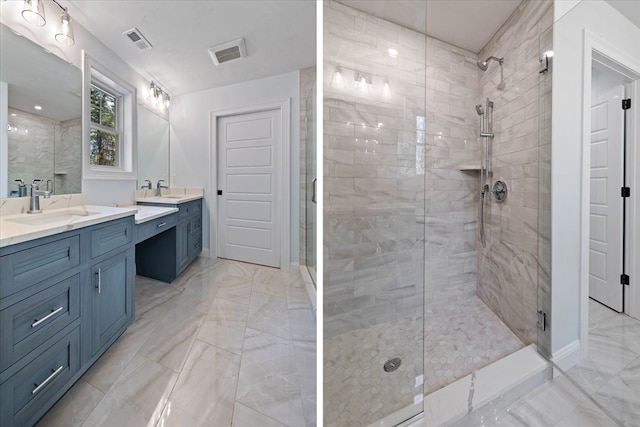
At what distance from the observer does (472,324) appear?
4.84 ft

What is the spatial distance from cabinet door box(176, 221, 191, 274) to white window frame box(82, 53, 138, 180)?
631mm

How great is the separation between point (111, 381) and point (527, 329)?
2.16 m

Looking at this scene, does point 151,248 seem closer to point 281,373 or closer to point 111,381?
point 111,381

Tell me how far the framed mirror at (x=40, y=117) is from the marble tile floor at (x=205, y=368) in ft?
3.36

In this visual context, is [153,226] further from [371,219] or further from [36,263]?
[371,219]

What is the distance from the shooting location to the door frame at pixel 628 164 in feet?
2.75

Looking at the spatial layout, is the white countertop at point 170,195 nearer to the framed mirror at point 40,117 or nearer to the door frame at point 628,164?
the framed mirror at point 40,117

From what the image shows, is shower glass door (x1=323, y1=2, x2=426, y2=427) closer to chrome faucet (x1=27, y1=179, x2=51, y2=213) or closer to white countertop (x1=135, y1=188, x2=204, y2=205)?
chrome faucet (x1=27, y1=179, x2=51, y2=213)

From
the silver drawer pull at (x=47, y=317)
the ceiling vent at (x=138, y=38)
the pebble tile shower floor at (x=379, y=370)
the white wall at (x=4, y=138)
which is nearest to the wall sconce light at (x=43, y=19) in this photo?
the ceiling vent at (x=138, y=38)

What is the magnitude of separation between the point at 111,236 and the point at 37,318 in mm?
478

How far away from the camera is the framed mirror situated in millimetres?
1137

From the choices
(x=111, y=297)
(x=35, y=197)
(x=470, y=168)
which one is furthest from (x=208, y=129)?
(x=470, y=168)

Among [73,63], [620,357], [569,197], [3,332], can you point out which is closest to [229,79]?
[73,63]

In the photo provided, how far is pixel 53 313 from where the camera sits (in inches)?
34.7
